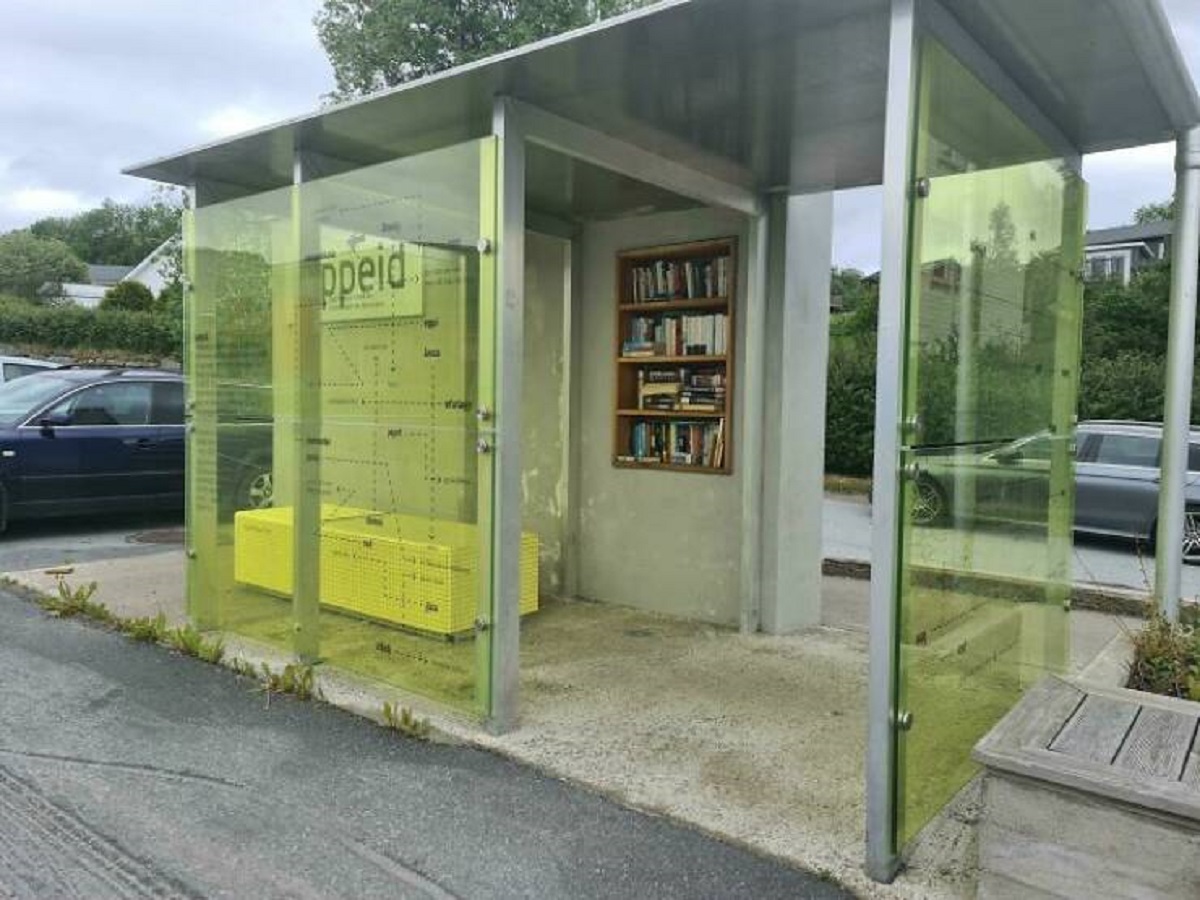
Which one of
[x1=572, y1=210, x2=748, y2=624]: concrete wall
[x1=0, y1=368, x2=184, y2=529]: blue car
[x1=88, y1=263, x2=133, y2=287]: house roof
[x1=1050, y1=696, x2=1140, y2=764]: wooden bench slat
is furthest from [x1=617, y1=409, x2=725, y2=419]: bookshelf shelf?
[x1=88, y1=263, x2=133, y2=287]: house roof

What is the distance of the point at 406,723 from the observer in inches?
159

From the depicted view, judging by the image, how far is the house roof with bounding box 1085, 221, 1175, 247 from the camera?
3381cm

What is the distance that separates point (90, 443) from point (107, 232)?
7346cm

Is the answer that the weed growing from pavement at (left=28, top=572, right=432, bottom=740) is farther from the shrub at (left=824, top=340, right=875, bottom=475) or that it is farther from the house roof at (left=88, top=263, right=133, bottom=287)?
the house roof at (left=88, top=263, right=133, bottom=287)

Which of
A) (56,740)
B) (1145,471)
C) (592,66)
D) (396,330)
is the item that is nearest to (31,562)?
(56,740)

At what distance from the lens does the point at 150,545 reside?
28.6 ft

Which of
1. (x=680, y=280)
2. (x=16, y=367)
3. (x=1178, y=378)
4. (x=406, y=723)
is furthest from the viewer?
(x=16, y=367)

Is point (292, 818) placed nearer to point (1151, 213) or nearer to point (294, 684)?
point (294, 684)

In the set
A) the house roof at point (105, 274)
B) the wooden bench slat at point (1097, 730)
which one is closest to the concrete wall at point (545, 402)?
the wooden bench slat at point (1097, 730)

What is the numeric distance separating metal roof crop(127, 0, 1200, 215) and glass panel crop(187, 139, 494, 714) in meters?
0.26

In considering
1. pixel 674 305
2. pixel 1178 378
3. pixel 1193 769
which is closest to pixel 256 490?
pixel 674 305

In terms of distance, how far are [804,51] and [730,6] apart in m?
0.51

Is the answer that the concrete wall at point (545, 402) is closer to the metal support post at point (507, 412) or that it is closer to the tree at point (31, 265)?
the metal support post at point (507, 412)

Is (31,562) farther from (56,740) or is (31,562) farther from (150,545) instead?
(56,740)
